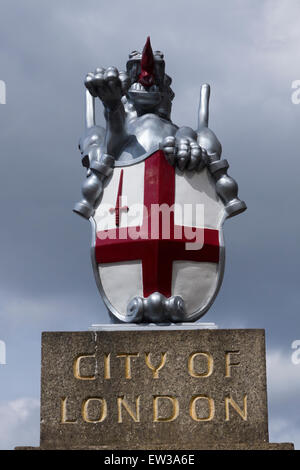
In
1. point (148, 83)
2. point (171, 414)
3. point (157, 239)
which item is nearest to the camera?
point (171, 414)

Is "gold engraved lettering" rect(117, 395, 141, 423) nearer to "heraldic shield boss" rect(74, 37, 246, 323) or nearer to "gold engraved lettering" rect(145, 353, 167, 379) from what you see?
"gold engraved lettering" rect(145, 353, 167, 379)

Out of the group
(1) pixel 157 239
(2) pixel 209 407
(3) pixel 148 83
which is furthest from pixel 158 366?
(3) pixel 148 83

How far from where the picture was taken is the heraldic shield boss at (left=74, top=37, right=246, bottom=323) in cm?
848

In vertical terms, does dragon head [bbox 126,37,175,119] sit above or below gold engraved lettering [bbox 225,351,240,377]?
above

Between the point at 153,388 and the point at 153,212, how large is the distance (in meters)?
1.73

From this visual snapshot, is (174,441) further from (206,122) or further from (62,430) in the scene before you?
(206,122)

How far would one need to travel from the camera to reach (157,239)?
27.8 feet

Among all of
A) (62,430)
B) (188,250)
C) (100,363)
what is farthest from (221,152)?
(62,430)

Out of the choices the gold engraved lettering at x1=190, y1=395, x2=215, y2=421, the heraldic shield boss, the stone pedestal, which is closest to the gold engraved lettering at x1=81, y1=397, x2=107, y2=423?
the stone pedestal

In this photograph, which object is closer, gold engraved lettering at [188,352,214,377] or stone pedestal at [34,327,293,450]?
stone pedestal at [34,327,293,450]

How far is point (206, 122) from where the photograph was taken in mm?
9625

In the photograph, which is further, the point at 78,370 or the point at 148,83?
the point at 148,83

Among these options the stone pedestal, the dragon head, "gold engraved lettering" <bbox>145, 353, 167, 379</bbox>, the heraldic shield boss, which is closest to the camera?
the stone pedestal

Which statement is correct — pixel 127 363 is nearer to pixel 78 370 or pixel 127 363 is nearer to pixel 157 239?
pixel 78 370
